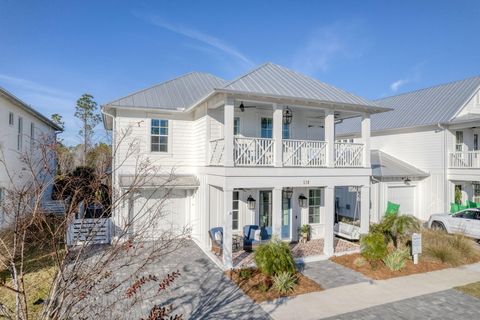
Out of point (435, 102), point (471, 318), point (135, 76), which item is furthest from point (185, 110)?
point (435, 102)

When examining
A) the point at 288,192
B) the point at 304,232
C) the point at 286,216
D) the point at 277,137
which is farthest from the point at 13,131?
the point at 304,232

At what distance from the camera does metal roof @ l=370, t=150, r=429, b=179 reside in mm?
18969

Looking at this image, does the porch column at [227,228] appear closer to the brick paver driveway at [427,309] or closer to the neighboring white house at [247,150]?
the neighboring white house at [247,150]

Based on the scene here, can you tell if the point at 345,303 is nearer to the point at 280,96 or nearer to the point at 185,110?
the point at 280,96

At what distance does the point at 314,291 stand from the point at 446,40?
63.0ft

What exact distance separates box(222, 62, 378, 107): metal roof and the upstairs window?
4.68m

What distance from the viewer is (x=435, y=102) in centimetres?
2156

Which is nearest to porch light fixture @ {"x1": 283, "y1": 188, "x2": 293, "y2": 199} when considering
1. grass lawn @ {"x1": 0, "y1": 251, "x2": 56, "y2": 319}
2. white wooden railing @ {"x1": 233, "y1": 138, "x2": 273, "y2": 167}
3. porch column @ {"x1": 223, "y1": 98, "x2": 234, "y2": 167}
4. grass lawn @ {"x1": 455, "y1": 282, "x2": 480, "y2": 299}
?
white wooden railing @ {"x1": 233, "y1": 138, "x2": 273, "y2": 167}

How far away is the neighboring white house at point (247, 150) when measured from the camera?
10.9 metres

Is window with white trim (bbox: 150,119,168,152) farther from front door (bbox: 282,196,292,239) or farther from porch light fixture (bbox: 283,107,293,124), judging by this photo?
front door (bbox: 282,196,292,239)

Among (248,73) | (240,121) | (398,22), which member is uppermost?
(398,22)

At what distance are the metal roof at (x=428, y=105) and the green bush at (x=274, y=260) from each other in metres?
14.1

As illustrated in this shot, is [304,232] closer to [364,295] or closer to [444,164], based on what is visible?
[364,295]

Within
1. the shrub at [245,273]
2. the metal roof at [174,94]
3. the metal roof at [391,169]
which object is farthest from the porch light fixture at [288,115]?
the metal roof at [391,169]
